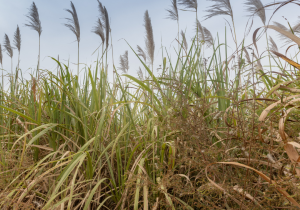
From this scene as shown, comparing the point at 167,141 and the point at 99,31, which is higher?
the point at 99,31

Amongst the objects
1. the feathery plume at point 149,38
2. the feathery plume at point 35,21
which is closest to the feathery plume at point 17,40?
the feathery plume at point 35,21

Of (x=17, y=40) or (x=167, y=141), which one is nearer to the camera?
(x=167, y=141)

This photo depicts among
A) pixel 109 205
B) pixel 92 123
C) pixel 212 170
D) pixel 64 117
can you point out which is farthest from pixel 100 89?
pixel 212 170

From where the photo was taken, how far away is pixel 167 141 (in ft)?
4.89

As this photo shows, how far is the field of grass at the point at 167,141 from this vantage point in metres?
0.97

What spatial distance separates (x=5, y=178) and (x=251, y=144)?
1.74 meters

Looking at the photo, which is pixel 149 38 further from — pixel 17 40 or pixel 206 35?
pixel 17 40

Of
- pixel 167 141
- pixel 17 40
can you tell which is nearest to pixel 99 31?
pixel 167 141

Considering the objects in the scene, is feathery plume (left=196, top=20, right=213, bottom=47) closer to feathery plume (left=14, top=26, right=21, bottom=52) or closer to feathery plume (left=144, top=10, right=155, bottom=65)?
feathery plume (left=144, top=10, right=155, bottom=65)

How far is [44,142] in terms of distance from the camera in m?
2.04

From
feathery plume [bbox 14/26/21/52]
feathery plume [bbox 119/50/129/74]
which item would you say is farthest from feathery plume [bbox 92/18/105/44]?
feathery plume [bbox 14/26/21/52]

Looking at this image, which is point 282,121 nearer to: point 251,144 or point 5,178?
point 251,144

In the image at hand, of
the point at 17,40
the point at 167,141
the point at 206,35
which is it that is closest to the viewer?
the point at 167,141

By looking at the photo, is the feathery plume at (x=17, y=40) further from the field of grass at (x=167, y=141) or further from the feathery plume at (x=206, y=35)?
the feathery plume at (x=206, y=35)
